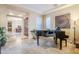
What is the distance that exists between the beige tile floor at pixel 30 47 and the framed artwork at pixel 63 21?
15.7 inches

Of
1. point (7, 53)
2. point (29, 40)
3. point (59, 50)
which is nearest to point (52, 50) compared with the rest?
point (59, 50)

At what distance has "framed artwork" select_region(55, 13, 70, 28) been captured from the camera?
2.51 m

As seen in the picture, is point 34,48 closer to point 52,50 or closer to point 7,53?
point 52,50

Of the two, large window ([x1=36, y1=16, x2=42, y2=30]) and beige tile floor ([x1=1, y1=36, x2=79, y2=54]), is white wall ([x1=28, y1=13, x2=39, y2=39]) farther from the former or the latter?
beige tile floor ([x1=1, y1=36, x2=79, y2=54])

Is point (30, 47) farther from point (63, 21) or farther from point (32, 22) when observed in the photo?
point (63, 21)

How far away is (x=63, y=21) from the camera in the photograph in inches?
101

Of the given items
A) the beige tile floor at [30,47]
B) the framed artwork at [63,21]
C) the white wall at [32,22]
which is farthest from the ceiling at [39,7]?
the beige tile floor at [30,47]

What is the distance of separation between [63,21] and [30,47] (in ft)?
3.14

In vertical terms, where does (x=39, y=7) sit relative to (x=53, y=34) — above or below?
above

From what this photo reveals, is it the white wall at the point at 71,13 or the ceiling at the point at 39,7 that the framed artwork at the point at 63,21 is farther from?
the ceiling at the point at 39,7

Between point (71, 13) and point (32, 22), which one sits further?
point (32, 22)

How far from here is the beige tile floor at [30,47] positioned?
2477mm

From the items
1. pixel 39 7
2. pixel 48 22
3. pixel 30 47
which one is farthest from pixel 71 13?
pixel 30 47

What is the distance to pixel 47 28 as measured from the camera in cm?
259
